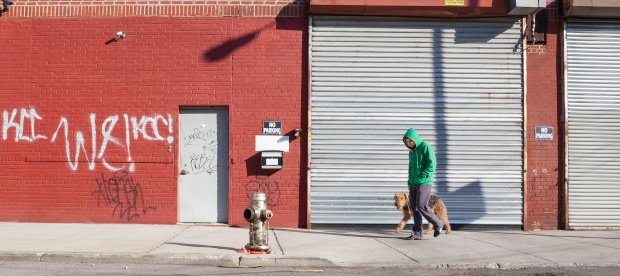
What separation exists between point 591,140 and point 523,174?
59.4 inches

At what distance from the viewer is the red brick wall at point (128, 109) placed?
35.6 feet

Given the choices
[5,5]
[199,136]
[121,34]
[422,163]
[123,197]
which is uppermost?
[5,5]

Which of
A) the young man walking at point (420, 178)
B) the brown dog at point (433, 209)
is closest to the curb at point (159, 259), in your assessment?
the young man walking at point (420, 178)

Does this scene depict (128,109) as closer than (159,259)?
No

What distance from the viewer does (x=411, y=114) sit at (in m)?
11.0

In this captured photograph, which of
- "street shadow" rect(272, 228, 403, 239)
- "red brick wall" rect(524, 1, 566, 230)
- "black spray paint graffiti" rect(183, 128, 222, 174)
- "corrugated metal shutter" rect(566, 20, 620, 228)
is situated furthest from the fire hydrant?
"corrugated metal shutter" rect(566, 20, 620, 228)

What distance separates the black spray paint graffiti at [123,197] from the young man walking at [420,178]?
4890 mm

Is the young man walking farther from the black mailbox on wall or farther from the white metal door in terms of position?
the white metal door

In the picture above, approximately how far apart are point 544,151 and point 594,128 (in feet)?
3.52

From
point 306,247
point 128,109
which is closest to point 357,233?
point 306,247

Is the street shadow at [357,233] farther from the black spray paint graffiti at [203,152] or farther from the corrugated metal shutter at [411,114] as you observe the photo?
the black spray paint graffiti at [203,152]

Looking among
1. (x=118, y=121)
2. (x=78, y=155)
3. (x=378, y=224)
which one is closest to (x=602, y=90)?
(x=378, y=224)

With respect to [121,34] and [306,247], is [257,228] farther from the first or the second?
[121,34]

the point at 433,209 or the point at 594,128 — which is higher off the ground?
the point at 594,128
